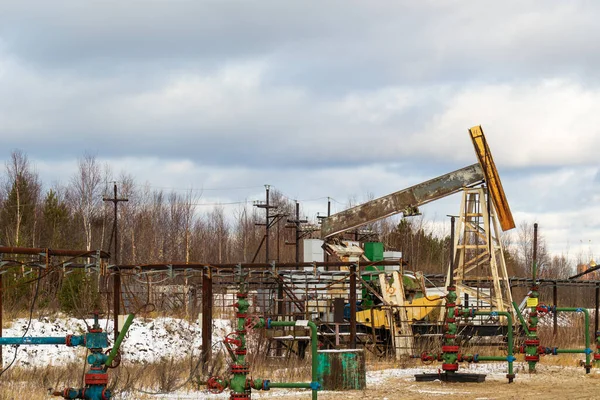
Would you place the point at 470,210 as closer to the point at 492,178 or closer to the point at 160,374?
A: the point at 492,178

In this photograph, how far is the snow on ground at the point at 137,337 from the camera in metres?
23.5

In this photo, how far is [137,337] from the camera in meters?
28.1

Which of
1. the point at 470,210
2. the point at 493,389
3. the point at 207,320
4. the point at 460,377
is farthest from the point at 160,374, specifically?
the point at 470,210

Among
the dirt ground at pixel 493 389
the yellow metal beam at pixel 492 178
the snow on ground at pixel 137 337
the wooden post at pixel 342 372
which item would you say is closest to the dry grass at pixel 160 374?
the wooden post at pixel 342 372

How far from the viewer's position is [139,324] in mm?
30125

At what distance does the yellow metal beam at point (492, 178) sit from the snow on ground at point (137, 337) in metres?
8.69

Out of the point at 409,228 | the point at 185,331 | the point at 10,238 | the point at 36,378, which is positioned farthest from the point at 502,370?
the point at 409,228

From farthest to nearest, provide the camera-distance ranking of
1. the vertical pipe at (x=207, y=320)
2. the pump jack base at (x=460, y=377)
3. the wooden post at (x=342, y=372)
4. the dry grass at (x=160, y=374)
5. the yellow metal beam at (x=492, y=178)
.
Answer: the yellow metal beam at (x=492, y=178)
the vertical pipe at (x=207, y=320)
the pump jack base at (x=460, y=377)
the wooden post at (x=342, y=372)
the dry grass at (x=160, y=374)

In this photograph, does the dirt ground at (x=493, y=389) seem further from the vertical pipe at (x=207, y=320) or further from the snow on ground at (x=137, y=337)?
the snow on ground at (x=137, y=337)

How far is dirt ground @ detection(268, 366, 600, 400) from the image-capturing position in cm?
1344

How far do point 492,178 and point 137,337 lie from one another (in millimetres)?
11950

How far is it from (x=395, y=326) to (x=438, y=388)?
327 inches

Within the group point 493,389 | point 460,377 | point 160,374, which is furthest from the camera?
point 460,377

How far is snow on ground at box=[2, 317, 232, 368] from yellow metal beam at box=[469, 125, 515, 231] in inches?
342
